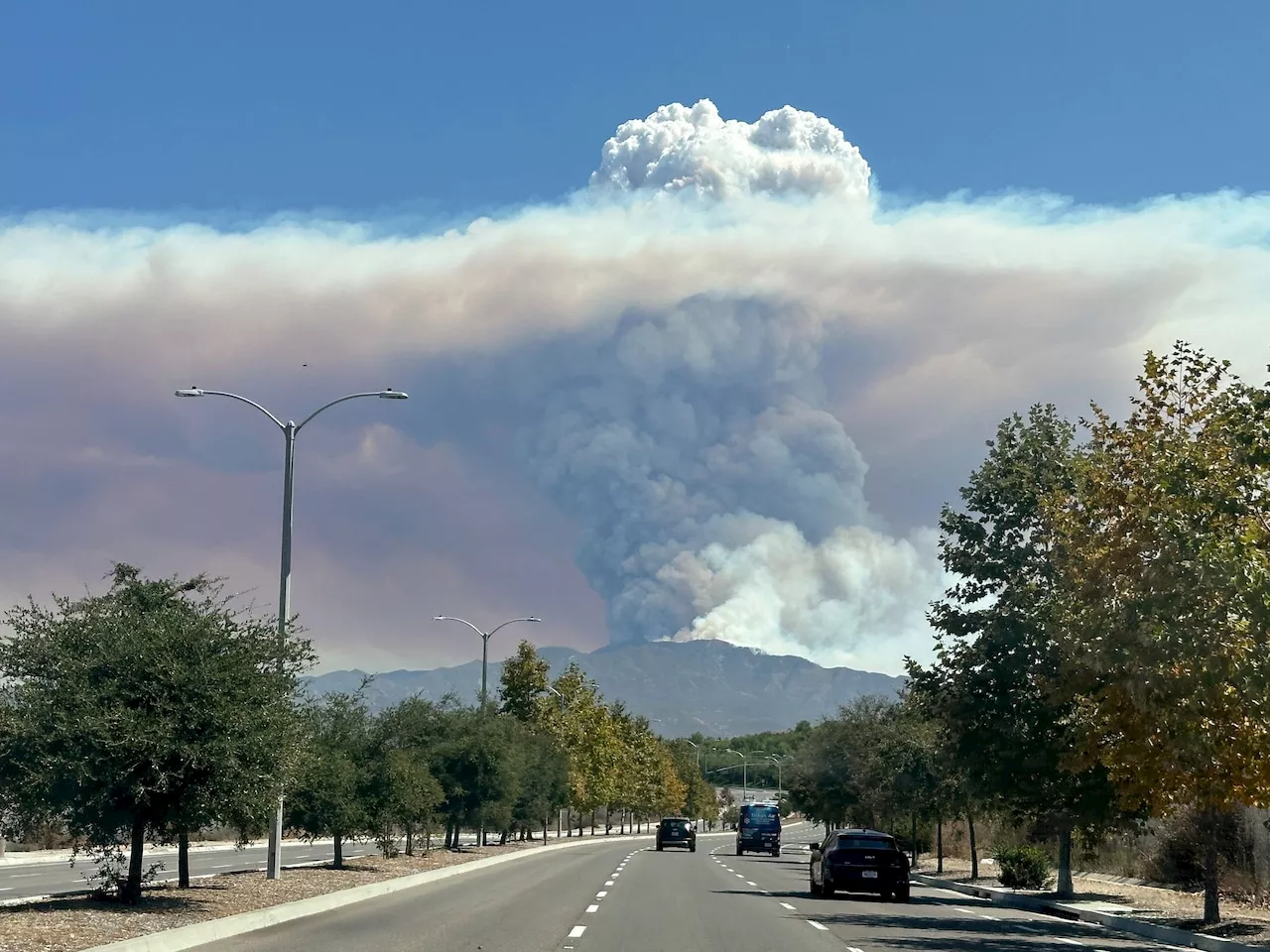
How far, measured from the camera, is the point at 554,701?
76.0 meters

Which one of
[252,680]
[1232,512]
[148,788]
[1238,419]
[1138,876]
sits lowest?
[1138,876]

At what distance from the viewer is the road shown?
60.3ft

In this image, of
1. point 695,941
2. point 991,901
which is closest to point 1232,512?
point 695,941

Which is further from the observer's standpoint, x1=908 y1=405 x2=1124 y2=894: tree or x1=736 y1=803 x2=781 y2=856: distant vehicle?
x1=736 y1=803 x2=781 y2=856: distant vehicle

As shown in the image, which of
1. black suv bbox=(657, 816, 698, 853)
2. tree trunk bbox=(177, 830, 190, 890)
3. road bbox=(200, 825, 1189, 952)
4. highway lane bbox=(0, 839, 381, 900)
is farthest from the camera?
black suv bbox=(657, 816, 698, 853)

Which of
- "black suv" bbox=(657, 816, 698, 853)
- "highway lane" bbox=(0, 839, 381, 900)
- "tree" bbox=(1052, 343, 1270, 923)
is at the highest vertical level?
"tree" bbox=(1052, 343, 1270, 923)

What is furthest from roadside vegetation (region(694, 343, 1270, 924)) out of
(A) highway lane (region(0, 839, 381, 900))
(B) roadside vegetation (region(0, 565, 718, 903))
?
(A) highway lane (region(0, 839, 381, 900))

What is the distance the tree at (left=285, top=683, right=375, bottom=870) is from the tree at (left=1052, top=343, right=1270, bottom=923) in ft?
53.1

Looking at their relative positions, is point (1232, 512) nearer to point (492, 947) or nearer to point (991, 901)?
point (492, 947)

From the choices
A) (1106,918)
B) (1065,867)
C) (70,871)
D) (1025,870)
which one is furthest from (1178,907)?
(70,871)

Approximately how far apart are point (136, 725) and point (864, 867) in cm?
1762

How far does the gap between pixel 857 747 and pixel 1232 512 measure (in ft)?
143

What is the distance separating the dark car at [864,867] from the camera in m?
31.8

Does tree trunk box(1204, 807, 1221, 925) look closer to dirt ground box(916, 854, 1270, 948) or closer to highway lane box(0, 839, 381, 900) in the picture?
dirt ground box(916, 854, 1270, 948)
